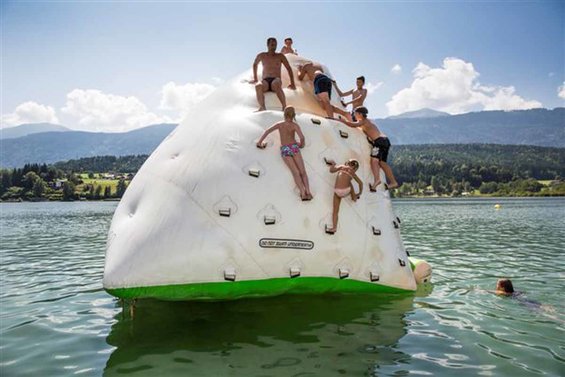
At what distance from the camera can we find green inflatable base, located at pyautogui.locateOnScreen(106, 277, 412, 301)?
339 inches

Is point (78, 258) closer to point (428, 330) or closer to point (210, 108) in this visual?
point (210, 108)

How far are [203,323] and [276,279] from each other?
73.2 inches

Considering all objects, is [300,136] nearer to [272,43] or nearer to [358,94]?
[272,43]

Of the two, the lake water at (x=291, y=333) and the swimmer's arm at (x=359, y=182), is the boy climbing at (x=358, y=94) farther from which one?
the lake water at (x=291, y=333)

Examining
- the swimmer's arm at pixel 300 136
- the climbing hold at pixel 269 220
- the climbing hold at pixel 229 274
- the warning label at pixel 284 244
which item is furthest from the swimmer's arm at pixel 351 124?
the climbing hold at pixel 229 274

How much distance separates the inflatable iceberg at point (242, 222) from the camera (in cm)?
873

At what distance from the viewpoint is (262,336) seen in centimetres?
881

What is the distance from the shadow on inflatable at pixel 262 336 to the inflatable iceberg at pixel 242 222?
68 centimetres

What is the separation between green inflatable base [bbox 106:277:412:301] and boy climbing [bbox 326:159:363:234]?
1.26 m

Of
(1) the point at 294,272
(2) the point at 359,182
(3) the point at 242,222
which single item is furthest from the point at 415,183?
(3) the point at 242,222

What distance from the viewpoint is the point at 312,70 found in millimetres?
13047

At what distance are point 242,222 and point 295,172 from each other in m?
1.79

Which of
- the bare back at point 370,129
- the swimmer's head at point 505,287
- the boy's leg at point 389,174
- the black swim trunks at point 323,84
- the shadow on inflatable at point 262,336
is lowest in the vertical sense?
the shadow on inflatable at point 262,336

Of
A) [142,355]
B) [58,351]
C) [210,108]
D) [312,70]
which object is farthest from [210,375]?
[312,70]
